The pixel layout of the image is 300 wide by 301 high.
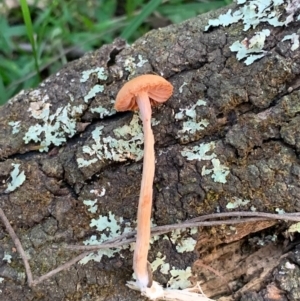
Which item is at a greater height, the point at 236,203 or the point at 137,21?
the point at 137,21

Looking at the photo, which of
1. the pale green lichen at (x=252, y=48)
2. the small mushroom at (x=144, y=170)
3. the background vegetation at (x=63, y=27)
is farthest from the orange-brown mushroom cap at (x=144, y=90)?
the background vegetation at (x=63, y=27)

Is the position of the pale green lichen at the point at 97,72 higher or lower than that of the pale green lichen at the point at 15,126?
higher

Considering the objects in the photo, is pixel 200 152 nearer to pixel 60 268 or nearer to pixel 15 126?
pixel 60 268

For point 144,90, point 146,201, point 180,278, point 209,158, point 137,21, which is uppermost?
point 137,21

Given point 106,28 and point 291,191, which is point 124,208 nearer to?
point 291,191

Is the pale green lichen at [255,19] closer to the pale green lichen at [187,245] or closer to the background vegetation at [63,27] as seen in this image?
the pale green lichen at [187,245]

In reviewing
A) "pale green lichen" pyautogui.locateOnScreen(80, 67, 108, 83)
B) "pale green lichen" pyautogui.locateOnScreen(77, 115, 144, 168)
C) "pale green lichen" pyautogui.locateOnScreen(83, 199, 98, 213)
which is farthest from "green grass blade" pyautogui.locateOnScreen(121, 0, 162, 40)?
"pale green lichen" pyautogui.locateOnScreen(83, 199, 98, 213)

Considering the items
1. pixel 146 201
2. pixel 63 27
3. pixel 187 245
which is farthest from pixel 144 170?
pixel 63 27
